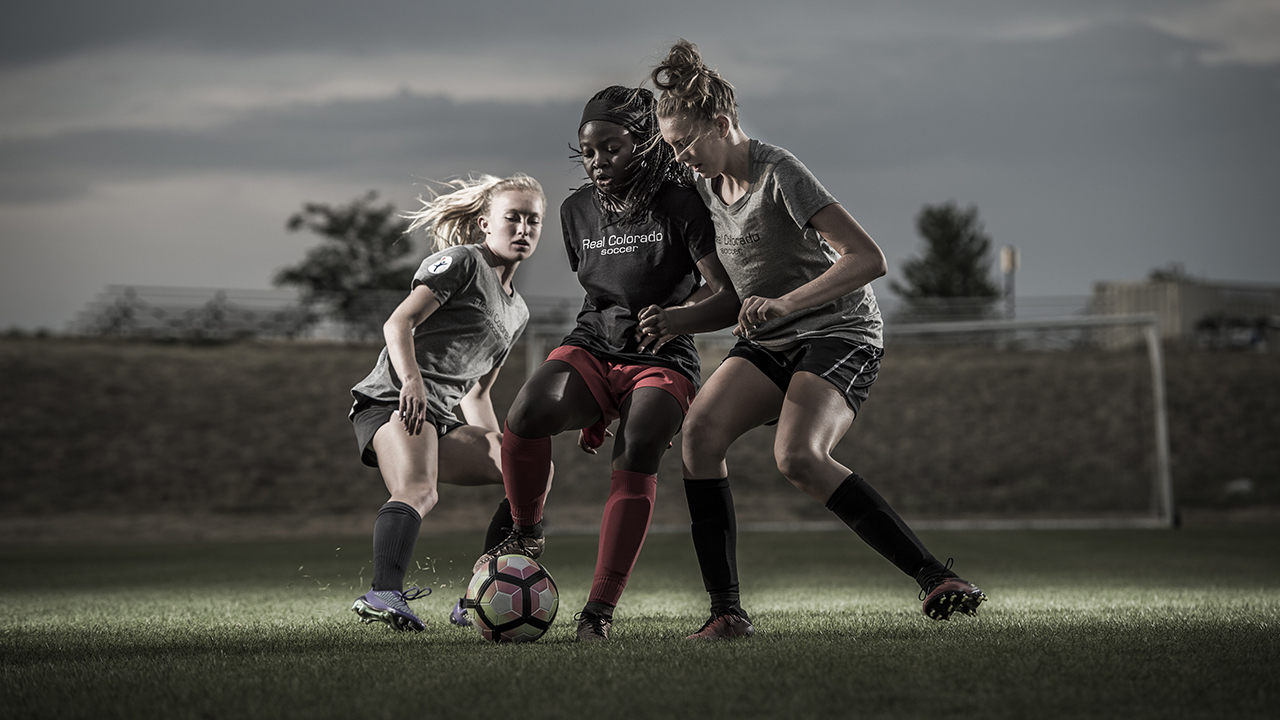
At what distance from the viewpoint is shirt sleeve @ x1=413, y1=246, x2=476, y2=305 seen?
4.54m

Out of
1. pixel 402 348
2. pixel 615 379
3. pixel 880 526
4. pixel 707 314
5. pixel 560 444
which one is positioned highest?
pixel 707 314

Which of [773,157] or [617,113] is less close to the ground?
[617,113]

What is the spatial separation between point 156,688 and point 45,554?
9.95 meters

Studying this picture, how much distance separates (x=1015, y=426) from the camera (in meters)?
22.5

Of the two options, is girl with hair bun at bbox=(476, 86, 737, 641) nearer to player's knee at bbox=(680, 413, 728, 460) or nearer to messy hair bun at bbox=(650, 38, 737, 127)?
player's knee at bbox=(680, 413, 728, 460)

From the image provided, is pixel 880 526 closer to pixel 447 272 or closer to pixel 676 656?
pixel 676 656

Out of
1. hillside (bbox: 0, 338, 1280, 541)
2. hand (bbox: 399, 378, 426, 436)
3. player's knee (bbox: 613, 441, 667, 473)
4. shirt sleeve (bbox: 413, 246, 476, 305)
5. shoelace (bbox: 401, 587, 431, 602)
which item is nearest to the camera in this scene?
player's knee (bbox: 613, 441, 667, 473)

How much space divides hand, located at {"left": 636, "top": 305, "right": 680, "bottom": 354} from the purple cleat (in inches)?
51.8

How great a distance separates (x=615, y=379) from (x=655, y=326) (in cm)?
34

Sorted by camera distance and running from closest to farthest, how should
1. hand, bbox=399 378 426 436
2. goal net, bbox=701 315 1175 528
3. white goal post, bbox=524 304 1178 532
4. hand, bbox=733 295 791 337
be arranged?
hand, bbox=733 295 791 337
hand, bbox=399 378 426 436
white goal post, bbox=524 304 1178 532
goal net, bbox=701 315 1175 528

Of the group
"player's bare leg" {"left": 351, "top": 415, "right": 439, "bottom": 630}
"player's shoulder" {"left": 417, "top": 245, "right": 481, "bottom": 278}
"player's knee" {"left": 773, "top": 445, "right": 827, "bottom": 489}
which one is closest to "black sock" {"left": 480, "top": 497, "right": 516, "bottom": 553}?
"player's bare leg" {"left": 351, "top": 415, "right": 439, "bottom": 630}

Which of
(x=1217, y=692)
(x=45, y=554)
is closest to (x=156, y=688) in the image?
(x=1217, y=692)

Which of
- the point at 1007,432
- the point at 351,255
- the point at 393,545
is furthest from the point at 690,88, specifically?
the point at 351,255

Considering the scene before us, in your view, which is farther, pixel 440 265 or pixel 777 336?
pixel 440 265
